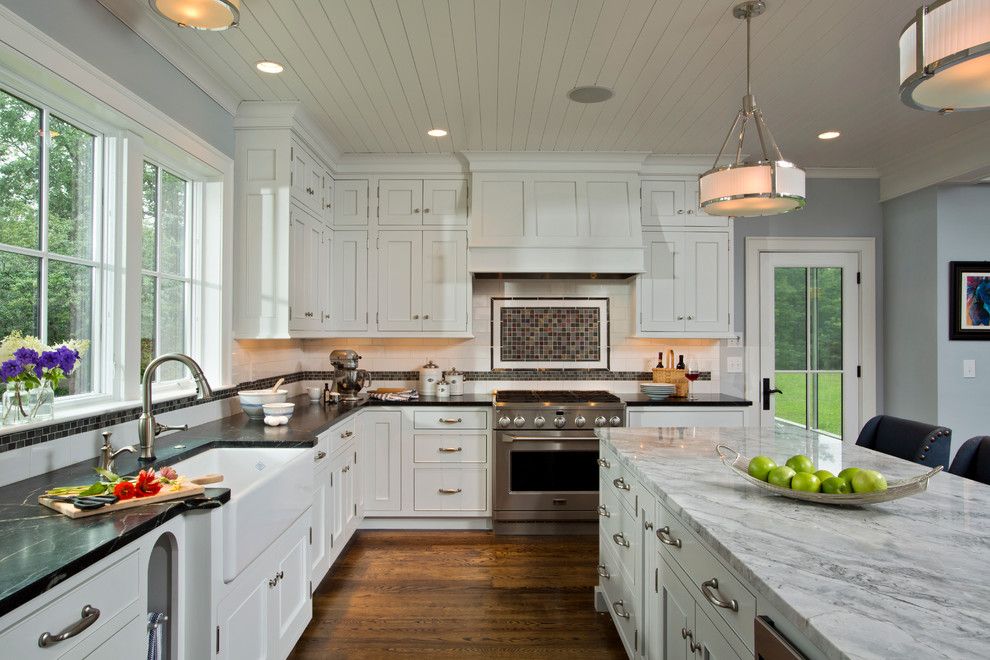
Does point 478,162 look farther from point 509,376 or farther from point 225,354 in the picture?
point 225,354

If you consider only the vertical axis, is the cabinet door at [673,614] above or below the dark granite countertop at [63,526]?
below

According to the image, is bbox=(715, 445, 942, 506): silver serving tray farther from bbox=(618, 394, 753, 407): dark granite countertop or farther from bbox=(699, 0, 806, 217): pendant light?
Result: bbox=(618, 394, 753, 407): dark granite countertop

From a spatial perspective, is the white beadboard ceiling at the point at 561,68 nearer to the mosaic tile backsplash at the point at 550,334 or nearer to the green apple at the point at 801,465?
the mosaic tile backsplash at the point at 550,334

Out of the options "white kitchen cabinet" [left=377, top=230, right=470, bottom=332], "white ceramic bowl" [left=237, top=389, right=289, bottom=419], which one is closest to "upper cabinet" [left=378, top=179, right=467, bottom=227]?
"white kitchen cabinet" [left=377, top=230, right=470, bottom=332]

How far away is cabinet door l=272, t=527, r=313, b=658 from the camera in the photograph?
2264mm

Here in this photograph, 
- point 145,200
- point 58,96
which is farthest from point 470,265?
point 58,96

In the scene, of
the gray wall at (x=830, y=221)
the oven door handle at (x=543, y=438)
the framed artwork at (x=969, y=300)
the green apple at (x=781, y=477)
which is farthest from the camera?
the gray wall at (x=830, y=221)

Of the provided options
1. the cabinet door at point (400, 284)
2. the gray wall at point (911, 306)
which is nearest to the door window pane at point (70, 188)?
the cabinet door at point (400, 284)

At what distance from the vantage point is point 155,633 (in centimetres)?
163

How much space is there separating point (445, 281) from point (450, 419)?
1.02m

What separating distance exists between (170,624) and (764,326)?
4346 millimetres

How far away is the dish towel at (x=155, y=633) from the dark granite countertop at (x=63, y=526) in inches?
11.8

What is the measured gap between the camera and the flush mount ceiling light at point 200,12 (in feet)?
6.48

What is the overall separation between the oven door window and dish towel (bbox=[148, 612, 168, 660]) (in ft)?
8.58
